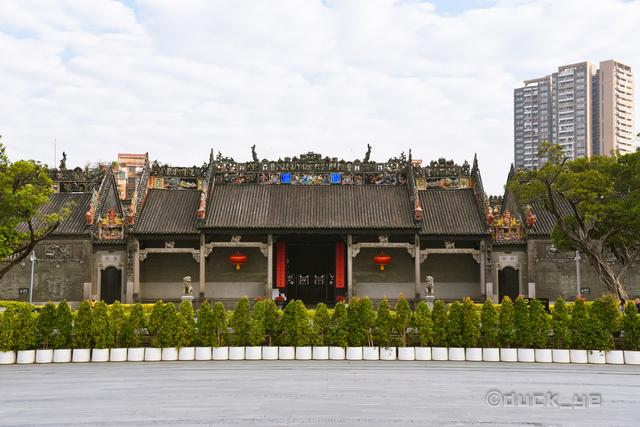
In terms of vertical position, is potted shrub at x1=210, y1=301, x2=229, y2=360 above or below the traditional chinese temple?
below

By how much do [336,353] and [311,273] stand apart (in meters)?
16.8

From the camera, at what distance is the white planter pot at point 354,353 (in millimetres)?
18000

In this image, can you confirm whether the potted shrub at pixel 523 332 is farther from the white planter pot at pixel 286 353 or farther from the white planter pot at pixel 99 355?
the white planter pot at pixel 99 355

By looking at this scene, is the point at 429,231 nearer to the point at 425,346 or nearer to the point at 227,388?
the point at 425,346

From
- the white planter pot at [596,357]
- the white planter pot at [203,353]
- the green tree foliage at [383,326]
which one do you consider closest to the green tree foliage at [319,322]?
the green tree foliage at [383,326]

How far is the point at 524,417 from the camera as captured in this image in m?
10.8

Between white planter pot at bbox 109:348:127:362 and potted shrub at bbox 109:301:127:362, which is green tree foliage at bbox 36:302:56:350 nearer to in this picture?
potted shrub at bbox 109:301:127:362

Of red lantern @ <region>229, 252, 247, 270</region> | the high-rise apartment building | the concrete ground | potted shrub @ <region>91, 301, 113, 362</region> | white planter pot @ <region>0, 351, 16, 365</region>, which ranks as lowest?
the concrete ground

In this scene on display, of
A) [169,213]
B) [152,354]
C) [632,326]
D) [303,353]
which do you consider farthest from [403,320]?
[169,213]

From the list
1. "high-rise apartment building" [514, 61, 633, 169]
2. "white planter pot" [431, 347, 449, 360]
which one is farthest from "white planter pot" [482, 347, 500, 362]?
"high-rise apartment building" [514, 61, 633, 169]

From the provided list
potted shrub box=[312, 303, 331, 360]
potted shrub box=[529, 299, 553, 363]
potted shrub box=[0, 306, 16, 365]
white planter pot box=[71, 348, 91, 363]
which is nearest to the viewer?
potted shrub box=[0, 306, 16, 365]

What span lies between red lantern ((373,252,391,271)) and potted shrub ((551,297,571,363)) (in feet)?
47.3

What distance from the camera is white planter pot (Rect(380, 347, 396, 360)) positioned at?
18.1 meters

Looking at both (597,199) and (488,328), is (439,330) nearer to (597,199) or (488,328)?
(488,328)
